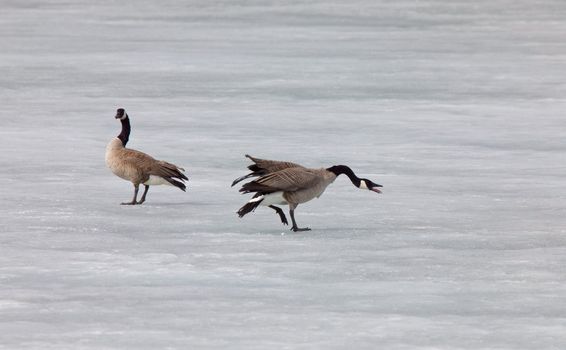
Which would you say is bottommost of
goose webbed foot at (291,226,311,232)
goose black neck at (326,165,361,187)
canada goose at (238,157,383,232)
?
goose webbed foot at (291,226,311,232)

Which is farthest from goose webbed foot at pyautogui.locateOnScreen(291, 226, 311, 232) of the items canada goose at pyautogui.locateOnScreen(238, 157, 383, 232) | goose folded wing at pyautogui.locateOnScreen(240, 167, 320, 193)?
goose folded wing at pyautogui.locateOnScreen(240, 167, 320, 193)

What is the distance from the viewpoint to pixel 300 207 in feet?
39.5

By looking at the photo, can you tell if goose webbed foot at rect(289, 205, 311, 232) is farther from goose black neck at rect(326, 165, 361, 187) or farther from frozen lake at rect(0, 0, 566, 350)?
goose black neck at rect(326, 165, 361, 187)

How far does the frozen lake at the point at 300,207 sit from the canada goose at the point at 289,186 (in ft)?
0.86

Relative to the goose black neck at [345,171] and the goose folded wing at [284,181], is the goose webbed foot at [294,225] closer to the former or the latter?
the goose folded wing at [284,181]

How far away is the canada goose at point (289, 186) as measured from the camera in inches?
400

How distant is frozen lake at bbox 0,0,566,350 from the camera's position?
8.10 meters

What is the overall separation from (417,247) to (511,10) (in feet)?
77.3

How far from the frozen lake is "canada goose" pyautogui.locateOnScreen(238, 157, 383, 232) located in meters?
0.26

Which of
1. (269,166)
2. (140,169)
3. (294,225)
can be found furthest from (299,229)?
(140,169)

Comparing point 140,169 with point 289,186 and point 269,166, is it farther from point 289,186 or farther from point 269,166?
point 289,186

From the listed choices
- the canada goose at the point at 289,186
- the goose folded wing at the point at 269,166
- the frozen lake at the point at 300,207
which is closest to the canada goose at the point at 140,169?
the frozen lake at the point at 300,207

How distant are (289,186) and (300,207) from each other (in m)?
1.79

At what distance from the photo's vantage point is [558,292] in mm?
8797
